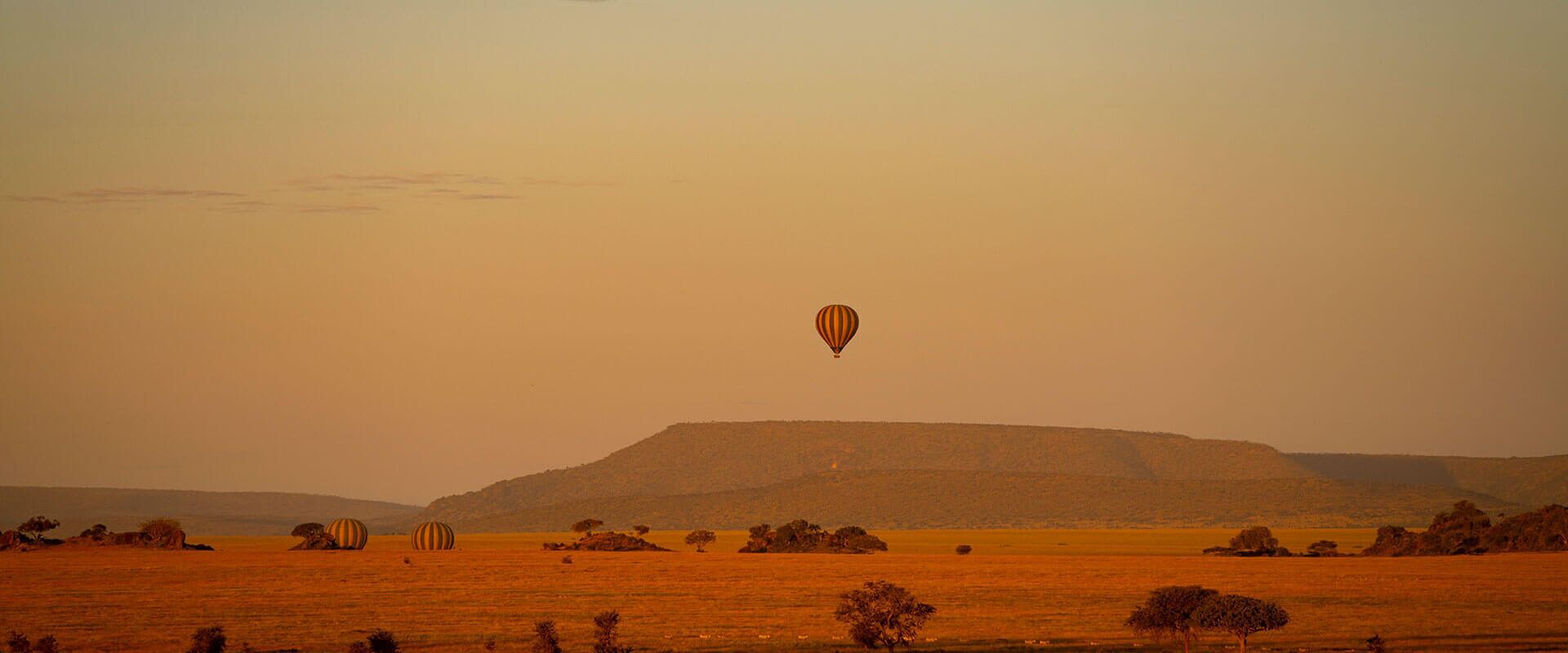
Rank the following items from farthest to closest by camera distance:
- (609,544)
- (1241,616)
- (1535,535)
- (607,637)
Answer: (609,544) → (1535,535) → (607,637) → (1241,616)

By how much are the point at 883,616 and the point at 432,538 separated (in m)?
78.4

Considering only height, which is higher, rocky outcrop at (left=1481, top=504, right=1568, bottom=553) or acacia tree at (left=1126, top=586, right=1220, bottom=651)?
rocky outcrop at (left=1481, top=504, right=1568, bottom=553)

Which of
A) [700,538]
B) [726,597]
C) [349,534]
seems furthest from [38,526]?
[726,597]

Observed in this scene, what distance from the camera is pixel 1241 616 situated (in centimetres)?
3747

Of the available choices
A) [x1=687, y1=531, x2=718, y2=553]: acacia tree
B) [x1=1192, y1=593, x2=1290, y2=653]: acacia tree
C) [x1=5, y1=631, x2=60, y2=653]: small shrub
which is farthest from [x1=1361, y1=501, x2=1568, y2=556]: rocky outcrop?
[x1=5, y1=631, x2=60, y2=653]: small shrub

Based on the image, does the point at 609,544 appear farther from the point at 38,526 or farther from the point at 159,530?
the point at 38,526

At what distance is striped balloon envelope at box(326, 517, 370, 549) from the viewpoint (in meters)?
110

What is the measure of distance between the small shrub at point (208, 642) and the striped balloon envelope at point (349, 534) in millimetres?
71511

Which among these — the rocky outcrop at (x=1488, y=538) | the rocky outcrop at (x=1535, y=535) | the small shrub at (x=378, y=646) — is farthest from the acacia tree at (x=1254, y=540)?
the small shrub at (x=378, y=646)

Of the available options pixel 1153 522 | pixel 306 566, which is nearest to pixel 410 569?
pixel 306 566

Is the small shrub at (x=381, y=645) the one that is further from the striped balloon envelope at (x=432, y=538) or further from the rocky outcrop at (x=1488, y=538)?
the striped balloon envelope at (x=432, y=538)

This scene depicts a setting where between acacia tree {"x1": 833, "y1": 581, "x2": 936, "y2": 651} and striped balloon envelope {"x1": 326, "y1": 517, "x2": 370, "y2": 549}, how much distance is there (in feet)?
240

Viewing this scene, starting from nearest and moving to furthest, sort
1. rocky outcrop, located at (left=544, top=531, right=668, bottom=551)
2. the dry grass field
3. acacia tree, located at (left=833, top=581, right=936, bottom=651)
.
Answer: acacia tree, located at (left=833, top=581, right=936, bottom=651), the dry grass field, rocky outcrop, located at (left=544, top=531, right=668, bottom=551)

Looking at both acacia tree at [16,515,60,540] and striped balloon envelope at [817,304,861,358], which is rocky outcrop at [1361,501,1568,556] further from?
acacia tree at [16,515,60,540]
